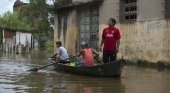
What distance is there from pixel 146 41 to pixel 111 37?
777cm

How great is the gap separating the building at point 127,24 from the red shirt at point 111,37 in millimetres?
6343

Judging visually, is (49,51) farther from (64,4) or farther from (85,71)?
(85,71)

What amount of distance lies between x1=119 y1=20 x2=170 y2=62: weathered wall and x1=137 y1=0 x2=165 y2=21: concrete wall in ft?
0.89

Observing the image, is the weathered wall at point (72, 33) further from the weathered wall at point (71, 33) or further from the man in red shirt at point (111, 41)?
A: the man in red shirt at point (111, 41)

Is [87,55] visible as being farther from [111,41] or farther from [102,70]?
[111,41]

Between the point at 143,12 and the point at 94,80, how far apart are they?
9.12 m

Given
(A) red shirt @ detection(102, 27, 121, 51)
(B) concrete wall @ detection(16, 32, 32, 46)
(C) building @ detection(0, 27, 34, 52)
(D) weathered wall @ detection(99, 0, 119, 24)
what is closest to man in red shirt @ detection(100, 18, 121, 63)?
(A) red shirt @ detection(102, 27, 121, 51)

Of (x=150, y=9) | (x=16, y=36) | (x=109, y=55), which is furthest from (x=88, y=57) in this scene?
(x=16, y=36)

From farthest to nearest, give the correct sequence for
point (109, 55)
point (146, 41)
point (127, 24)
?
point (127, 24) < point (146, 41) < point (109, 55)

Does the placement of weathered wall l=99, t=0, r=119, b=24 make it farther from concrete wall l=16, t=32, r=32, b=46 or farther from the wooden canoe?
concrete wall l=16, t=32, r=32, b=46

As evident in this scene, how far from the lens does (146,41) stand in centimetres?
2234

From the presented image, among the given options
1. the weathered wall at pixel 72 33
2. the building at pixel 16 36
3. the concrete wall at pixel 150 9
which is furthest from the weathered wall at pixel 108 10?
the building at pixel 16 36

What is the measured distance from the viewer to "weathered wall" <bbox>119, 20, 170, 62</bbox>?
20.9m

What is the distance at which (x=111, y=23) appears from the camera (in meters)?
14.6
